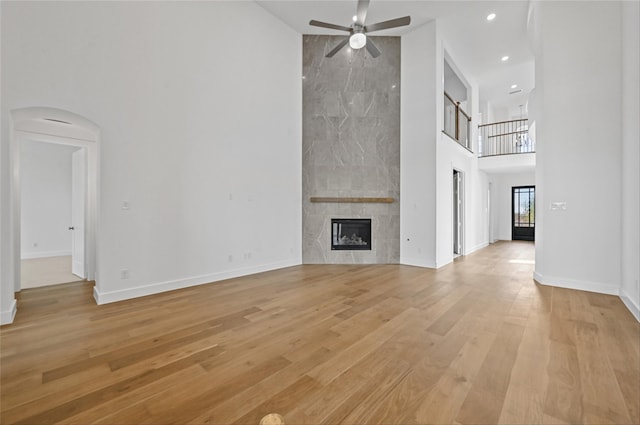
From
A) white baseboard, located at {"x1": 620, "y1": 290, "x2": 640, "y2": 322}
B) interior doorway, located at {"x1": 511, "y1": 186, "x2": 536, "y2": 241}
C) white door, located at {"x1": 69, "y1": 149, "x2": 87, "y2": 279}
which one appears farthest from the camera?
interior doorway, located at {"x1": 511, "y1": 186, "x2": 536, "y2": 241}

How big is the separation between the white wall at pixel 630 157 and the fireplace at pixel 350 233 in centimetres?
383

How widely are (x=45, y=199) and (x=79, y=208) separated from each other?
→ 3.69 m

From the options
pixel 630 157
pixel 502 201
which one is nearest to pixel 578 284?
pixel 630 157

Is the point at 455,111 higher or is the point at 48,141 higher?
the point at 455,111

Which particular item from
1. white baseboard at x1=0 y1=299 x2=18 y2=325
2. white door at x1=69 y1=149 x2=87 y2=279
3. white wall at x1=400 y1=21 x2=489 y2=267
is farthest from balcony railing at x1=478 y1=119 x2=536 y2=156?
white baseboard at x1=0 y1=299 x2=18 y2=325

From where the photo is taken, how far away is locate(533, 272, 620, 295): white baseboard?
389 cm

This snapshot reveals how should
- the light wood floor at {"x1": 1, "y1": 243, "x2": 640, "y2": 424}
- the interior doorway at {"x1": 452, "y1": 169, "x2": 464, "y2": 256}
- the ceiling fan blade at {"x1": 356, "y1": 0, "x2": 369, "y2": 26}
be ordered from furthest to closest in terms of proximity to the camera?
1. the interior doorway at {"x1": 452, "y1": 169, "x2": 464, "y2": 256}
2. the ceiling fan blade at {"x1": 356, "y1": 0, "x2": 369, "y2": 26}
3. the light wood floor at {"x1": 1, "y1": 243, "x2": 640, "y2": 424}

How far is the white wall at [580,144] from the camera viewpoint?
3.89 meters

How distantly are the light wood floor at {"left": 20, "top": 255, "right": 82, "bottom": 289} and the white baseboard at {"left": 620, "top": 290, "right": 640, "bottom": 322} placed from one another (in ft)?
24.7

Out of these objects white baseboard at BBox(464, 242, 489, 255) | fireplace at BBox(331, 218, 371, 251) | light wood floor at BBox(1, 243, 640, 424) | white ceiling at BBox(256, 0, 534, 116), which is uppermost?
white ceiling at BBox(256, 0, 534, 116)

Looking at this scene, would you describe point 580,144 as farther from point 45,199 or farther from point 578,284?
point 45,199

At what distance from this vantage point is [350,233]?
627 centimetres

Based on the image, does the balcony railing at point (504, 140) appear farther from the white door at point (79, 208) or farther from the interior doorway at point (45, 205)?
the interior doorway at point (45, 205)

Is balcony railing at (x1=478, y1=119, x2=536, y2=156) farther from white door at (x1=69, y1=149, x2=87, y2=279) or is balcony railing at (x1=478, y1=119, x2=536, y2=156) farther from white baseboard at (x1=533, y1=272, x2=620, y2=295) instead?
white door at (x1=69, y1=149, x2=87, y2=279)
